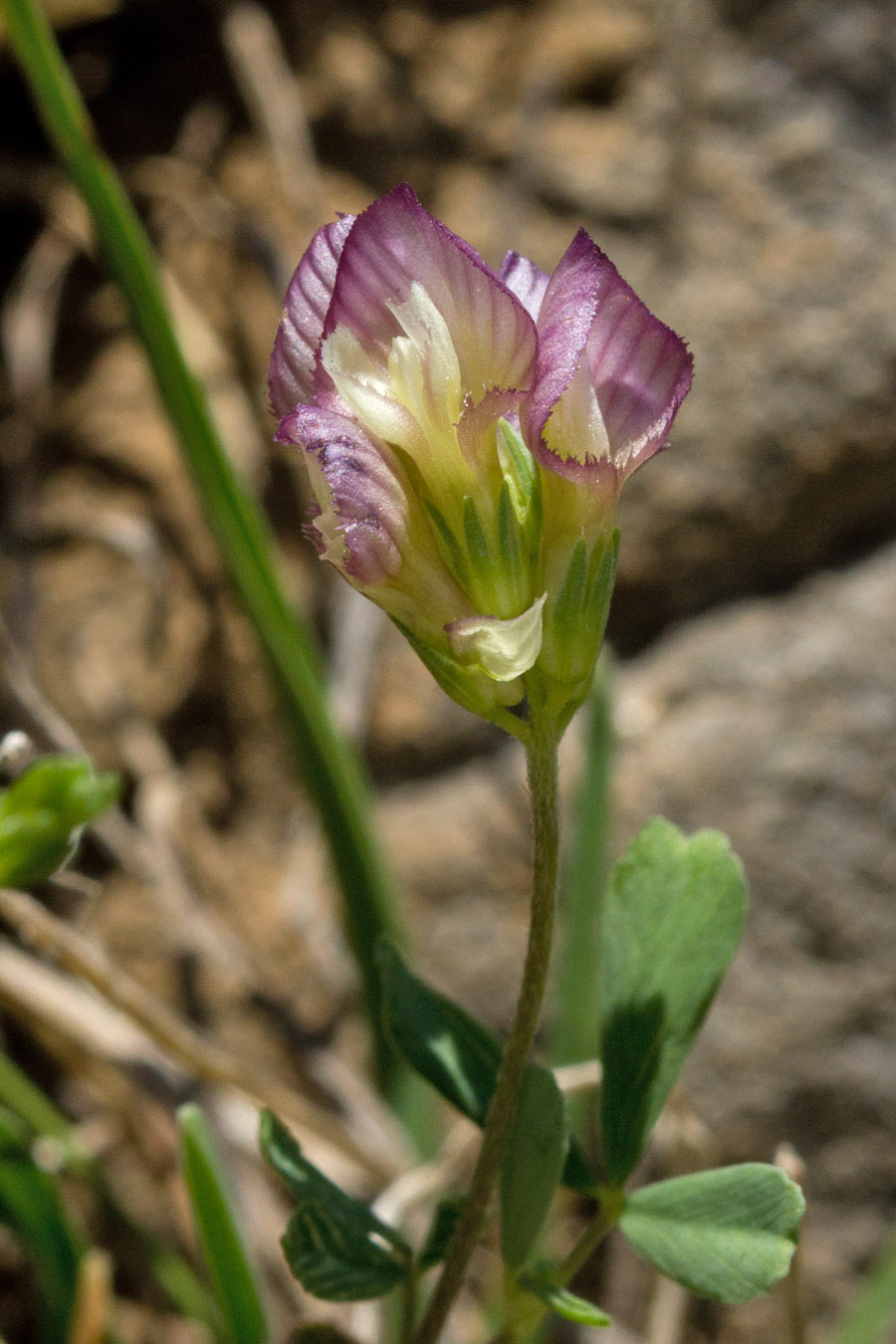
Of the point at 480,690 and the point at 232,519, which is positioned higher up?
the point at 480,690

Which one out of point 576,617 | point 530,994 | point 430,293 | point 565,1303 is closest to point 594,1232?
point 565,1303

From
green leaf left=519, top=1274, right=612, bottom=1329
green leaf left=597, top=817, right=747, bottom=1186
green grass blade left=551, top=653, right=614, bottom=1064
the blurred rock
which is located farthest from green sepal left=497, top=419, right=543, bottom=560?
the blurred rock

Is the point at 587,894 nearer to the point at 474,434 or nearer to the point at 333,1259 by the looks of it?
the point at 333,1259

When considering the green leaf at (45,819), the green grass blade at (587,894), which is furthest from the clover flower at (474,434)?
the green grass blade at (587,894)

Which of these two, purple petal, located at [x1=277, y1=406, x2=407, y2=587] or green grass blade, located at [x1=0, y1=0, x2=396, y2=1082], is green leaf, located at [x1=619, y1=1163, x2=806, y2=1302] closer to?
purple petal, located at [x1=277, y1=406, x2=407, y2=587]

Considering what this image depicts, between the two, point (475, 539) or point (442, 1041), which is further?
point (442, 1041)

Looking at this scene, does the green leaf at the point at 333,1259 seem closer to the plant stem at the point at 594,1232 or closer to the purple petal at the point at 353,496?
the plant stem at the point at 594,1232

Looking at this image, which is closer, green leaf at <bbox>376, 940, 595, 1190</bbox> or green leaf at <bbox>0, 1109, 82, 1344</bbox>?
green leaf at <bbox>376, 940, 595, 1190</bbox>
